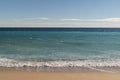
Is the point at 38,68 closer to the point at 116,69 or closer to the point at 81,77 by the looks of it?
the point at 81,77

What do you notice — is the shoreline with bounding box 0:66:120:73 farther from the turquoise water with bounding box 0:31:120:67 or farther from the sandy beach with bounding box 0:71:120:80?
the turquoise water with bounding box 0:31:120:67

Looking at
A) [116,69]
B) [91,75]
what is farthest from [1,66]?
[116,69]

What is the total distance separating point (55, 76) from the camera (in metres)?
9.33

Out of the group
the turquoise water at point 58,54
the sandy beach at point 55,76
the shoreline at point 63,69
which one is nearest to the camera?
the sandy beach at point 55,76

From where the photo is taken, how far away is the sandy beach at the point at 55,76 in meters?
9.00

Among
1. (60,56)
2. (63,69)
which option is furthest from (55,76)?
(60,56)

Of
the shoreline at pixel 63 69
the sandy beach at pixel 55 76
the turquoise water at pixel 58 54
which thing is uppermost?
the sandy beach at pixel 55 76

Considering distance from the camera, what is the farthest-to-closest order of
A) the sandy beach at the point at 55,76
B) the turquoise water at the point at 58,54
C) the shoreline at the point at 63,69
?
1. the turquoise water at the point at 58,54
2. the shoreline at the point at 63,69
3. the sandy beach at the point at 55,76

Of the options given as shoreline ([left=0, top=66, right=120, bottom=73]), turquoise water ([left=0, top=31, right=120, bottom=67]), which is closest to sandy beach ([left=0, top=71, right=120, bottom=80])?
shoreline ([left=0, top=66, right=120, bottom=73])

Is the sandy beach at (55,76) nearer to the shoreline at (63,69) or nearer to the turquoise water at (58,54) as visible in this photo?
the shoreline at (63,69)

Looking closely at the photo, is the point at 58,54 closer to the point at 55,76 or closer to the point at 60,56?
the point at 60,56

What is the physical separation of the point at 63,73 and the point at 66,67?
1.54 m

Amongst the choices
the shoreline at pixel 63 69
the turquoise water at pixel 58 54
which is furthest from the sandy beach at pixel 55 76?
the turquoise water at pixel 58 54

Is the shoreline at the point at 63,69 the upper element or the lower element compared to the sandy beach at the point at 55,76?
lower
